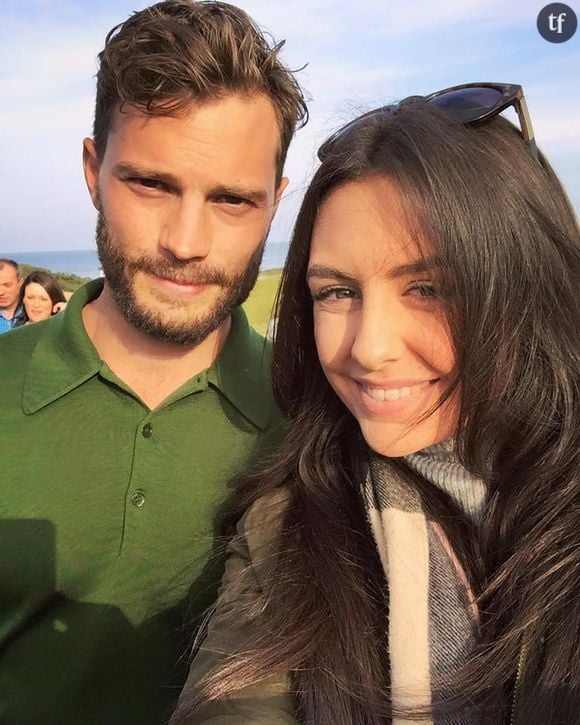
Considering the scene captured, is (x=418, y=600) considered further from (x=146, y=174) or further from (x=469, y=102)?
(x=146, y=174)

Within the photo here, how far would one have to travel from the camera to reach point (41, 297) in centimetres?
708

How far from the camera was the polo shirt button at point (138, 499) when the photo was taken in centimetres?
178

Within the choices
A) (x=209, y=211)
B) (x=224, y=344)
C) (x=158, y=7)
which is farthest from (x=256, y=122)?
(x=224, y=344)

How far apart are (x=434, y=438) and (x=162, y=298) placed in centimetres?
95

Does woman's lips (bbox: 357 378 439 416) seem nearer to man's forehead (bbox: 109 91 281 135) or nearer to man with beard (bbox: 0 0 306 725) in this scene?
man with beard (bbox: 0 0 306 725)

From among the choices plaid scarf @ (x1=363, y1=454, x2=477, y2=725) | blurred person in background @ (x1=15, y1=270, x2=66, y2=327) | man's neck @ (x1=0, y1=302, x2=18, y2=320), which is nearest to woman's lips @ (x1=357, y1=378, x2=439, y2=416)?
plaid scarf @ (x1=363, y1=454, x2=477, y2=725)

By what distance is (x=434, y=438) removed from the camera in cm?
145

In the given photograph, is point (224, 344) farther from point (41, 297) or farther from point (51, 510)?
point (41, 297)

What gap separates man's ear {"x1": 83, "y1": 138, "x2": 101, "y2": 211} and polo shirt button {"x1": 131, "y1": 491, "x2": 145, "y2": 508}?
37.6 inches

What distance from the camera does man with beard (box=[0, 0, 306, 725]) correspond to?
177cm

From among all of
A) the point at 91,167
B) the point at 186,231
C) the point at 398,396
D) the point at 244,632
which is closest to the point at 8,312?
the point at 91,167

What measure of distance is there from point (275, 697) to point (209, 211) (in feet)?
4.38

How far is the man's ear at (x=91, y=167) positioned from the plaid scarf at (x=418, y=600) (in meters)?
1.37

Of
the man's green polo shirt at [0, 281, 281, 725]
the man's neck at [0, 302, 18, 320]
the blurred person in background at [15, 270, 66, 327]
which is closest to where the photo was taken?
the man's green polo shirt at [0, 281, 281, 725]
